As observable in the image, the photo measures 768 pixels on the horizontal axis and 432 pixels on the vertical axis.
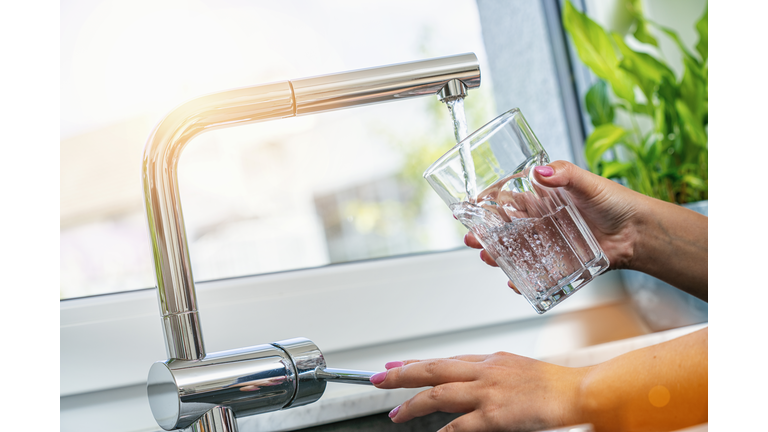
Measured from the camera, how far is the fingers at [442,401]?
1.41 feet

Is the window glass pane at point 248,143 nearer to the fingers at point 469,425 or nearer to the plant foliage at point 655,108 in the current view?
the plant foliage at point 655,108

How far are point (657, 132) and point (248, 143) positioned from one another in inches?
27.1

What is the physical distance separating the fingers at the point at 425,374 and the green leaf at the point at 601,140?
0.55 metres

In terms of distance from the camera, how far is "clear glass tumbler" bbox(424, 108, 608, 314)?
448 millimetres

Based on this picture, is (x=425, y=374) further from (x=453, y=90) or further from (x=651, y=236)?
(x=651, y=236)

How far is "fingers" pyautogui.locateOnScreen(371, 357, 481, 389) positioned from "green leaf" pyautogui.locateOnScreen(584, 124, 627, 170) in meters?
0.55

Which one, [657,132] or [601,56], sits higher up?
[601,56]

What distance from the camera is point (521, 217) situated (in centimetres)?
46

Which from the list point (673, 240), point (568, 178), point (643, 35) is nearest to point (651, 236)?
point (673, 240)

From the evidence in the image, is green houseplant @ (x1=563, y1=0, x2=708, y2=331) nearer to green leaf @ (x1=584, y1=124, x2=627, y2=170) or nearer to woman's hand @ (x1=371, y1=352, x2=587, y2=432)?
green leaf @ (x1=584, y1=124, x2=627, y2=170)

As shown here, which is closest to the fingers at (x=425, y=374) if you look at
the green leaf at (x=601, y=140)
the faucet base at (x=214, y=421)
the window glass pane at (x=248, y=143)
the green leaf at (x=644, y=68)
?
the faucet base at (x=214, y=421)

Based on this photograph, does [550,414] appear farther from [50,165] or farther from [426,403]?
[50,165]

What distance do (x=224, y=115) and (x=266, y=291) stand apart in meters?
0.37

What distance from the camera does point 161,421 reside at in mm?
422
